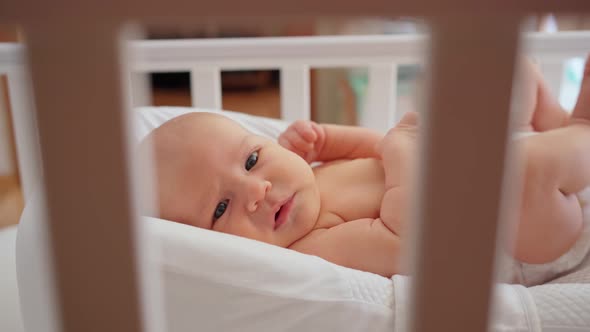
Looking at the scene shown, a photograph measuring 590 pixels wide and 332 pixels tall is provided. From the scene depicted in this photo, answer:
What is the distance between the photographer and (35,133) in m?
0.22

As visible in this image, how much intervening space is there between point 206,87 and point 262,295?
0.53 meters

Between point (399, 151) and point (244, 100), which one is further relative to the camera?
point (244, 100)

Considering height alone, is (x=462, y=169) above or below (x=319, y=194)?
above

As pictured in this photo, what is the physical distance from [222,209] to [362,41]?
0.41 metres

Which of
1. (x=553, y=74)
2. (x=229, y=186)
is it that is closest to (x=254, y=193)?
(x=229, y=186)

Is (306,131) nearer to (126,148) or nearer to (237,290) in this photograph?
(237,290)

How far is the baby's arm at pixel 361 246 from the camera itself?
596 millimetres

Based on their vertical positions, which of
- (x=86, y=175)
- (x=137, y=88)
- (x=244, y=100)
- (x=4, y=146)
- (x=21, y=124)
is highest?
(x=86, y=175)

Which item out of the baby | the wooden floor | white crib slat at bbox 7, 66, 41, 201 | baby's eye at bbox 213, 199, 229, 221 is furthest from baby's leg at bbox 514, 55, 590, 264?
the wooden floor

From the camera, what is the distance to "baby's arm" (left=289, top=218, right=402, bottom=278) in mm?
596

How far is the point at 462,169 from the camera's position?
221 mm

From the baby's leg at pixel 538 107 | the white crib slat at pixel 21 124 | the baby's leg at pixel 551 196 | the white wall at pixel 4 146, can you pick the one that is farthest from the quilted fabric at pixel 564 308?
the white wall at pixel 4 146

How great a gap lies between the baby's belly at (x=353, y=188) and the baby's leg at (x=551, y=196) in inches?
6.5

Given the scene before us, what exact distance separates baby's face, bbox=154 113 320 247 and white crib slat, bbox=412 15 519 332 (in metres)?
0.39
